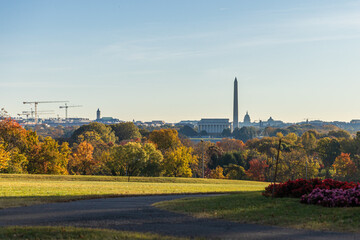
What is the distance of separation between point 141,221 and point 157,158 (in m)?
67.1

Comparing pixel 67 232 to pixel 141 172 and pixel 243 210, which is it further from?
pixel 141 172

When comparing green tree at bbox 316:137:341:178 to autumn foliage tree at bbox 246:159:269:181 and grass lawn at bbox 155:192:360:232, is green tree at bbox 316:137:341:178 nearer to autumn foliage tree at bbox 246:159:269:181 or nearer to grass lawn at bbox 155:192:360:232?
autumn foliage tree at bbox 246:159:269:181

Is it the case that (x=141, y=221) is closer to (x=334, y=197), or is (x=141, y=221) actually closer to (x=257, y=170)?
(x=334, y=197)

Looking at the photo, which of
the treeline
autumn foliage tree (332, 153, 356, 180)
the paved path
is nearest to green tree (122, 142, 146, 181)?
the treeline

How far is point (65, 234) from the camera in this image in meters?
17.6

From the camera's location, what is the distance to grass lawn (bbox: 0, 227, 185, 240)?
675 inches

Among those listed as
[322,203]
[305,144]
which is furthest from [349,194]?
[305,144]

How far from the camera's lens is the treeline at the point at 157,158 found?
84.8 meters

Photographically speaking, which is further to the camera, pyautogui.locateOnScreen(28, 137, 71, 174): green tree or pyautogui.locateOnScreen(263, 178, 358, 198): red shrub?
pyautogui.locateOnScreen(28, 137, 71, 174): green tree

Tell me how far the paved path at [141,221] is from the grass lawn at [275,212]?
3.31 feet

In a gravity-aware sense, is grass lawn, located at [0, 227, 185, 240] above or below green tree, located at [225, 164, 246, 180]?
above

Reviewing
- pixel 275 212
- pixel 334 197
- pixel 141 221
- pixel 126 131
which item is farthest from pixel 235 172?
pixel 141 221

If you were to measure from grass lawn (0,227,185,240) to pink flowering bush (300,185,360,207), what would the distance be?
9945mm

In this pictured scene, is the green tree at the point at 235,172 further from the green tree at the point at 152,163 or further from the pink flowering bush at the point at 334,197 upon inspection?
the pink flowering bush at the point at 334,197
